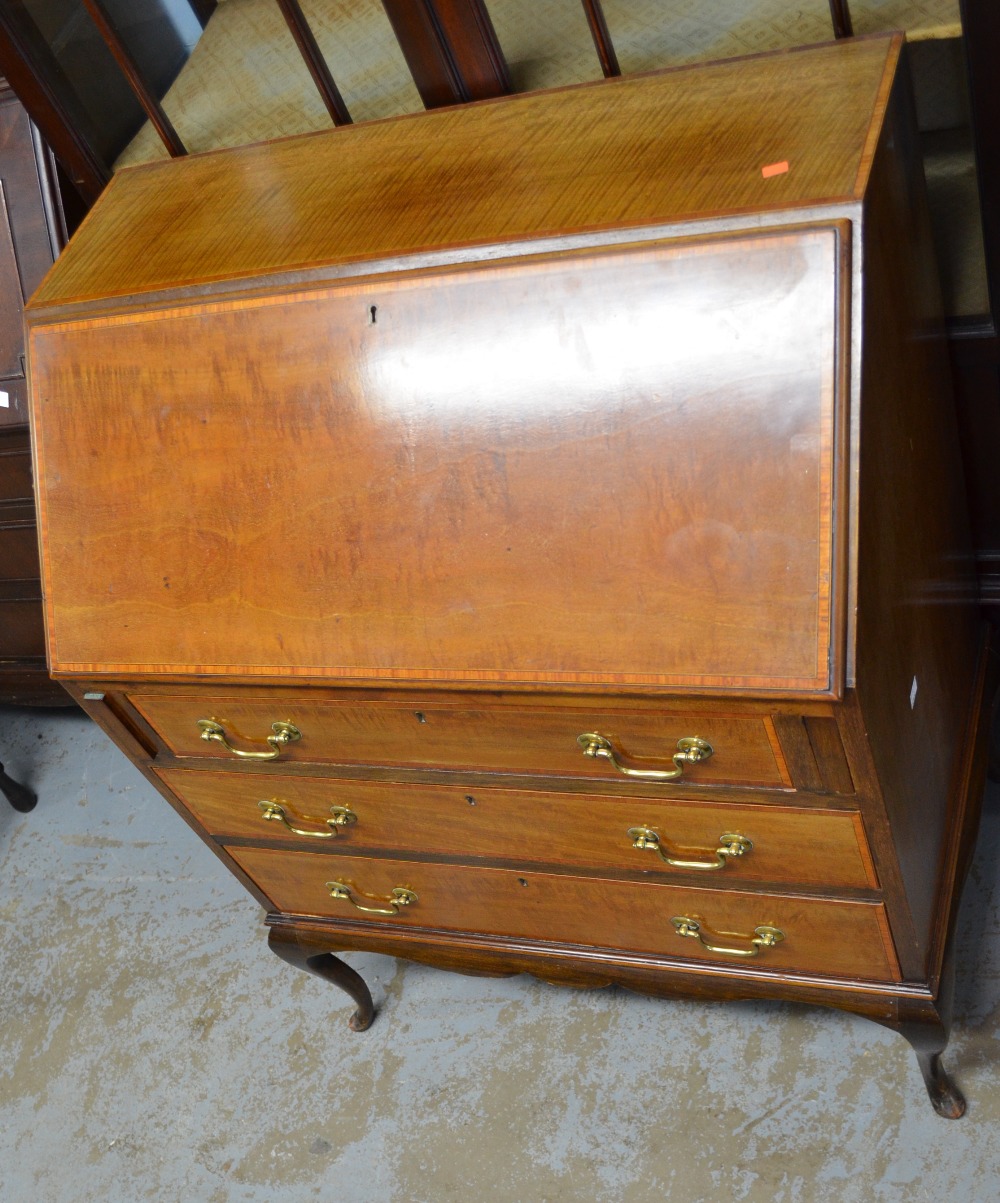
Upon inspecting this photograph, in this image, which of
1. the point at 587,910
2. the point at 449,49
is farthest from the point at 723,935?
the point at 449,49

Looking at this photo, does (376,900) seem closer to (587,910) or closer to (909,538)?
(587,910)

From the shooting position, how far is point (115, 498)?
5.09 feet

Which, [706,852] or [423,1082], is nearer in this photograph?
[706,852]

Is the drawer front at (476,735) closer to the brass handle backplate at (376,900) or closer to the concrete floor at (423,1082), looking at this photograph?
the brass handle backplate at (376,900)

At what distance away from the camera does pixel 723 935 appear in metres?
1.66

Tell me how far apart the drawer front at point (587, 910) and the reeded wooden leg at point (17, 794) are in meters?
1.24

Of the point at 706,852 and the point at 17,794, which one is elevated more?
the point at 706,852

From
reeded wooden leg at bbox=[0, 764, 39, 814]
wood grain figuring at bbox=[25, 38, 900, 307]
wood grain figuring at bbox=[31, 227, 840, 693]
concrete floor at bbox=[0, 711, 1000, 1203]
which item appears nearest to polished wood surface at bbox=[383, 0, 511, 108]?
wood grain figuring at bbox=[25, 38, 900, 307]

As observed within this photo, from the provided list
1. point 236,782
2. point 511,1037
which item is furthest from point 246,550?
point 511,1037

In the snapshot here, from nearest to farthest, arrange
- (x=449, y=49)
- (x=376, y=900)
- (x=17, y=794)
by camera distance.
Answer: (x=449, y=49), (x=376, y=900), (x=17, y=794)

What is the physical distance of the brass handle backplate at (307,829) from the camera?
1714mm

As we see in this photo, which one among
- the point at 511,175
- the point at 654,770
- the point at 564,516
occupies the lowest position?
the point at 654,770

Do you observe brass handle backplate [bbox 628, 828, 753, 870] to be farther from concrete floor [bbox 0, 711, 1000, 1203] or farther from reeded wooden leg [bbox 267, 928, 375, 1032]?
reeded wooden leg [bbox 267, 928, 375, 1032]

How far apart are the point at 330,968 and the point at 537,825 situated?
718mm
